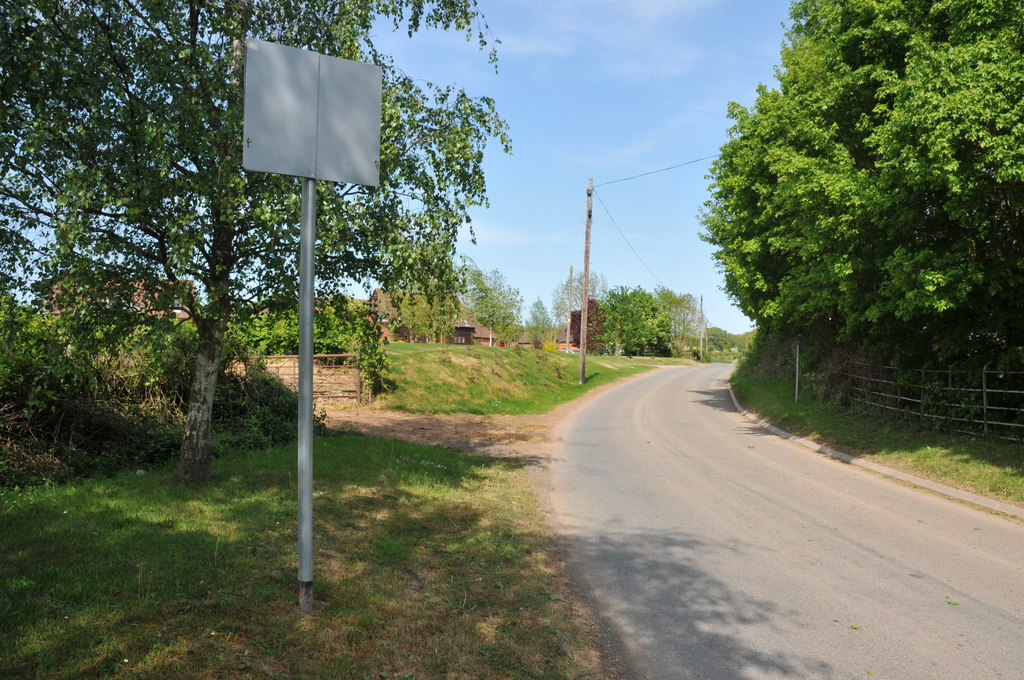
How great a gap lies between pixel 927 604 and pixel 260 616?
511 centimetres

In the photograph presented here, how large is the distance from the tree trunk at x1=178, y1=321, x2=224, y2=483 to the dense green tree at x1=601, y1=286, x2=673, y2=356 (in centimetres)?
7165

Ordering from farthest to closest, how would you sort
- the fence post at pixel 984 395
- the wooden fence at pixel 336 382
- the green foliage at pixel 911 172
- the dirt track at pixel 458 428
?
the wooden fence at pixel 336 382
the dirt track at pixel 458 428
the fence post at pixel 984 395
the green foliage at pixel 911 172

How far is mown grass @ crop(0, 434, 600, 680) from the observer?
363cm

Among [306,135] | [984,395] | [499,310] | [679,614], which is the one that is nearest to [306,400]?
[306,135]

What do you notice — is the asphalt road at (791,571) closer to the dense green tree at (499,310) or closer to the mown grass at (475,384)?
the mown grass at (475,384)

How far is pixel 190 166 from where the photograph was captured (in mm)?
7430

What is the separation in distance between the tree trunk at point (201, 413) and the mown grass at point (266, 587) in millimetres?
259

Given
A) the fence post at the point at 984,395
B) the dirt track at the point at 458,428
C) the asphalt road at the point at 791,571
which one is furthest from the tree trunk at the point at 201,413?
the fence post at the point at 984,395

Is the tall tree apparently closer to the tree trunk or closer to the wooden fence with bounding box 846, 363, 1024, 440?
the tree trunk

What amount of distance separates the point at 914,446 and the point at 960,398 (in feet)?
5.55

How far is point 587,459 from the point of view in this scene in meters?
12.6

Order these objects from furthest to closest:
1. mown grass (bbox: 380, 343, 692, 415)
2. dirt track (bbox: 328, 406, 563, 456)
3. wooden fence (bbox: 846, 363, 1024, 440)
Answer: mown grass (bbox: 380, 343, 692, 415), dirt track (bbox: 328, 406, 563, 456), wooden fence (bbox: 846, 363, 1024, 440)

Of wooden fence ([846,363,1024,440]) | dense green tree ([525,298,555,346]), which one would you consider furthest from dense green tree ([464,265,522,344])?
wooden fence ([846,363,1024,440])

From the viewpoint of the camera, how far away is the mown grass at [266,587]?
3631 mm
